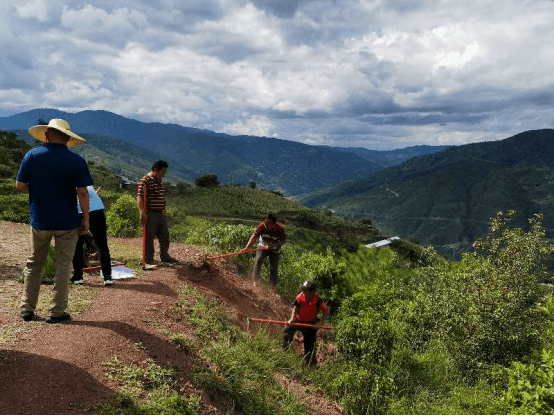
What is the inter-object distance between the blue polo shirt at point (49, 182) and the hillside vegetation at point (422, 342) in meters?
2.43

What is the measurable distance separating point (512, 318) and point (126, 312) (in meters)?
9.12

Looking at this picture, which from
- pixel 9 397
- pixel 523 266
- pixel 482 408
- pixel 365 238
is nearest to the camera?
pixel 9 397

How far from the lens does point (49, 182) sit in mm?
6262

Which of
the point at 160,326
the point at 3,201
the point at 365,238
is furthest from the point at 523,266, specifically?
the point at 365,238

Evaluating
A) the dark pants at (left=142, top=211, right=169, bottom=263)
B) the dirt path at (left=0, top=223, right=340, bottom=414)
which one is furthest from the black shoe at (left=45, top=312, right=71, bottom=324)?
Result: the dark pants at (left=142, top=211, right=169, bottom=263)

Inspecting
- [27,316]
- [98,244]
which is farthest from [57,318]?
[98,244]

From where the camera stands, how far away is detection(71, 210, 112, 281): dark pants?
8.72 metres

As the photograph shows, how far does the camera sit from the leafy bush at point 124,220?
17719 millimetres

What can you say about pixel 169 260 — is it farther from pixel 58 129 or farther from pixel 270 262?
pixel 58 129

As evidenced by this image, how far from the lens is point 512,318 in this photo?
10469 mm

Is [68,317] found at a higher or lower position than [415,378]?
higher

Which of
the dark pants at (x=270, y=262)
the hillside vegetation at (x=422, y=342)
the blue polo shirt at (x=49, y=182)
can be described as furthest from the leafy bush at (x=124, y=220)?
the blue polo shirt at (x=49, y=182)

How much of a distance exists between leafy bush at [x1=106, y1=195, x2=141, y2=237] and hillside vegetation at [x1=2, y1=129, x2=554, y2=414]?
3.25 meters

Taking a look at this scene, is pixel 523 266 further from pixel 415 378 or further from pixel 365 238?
pixel 365 238
